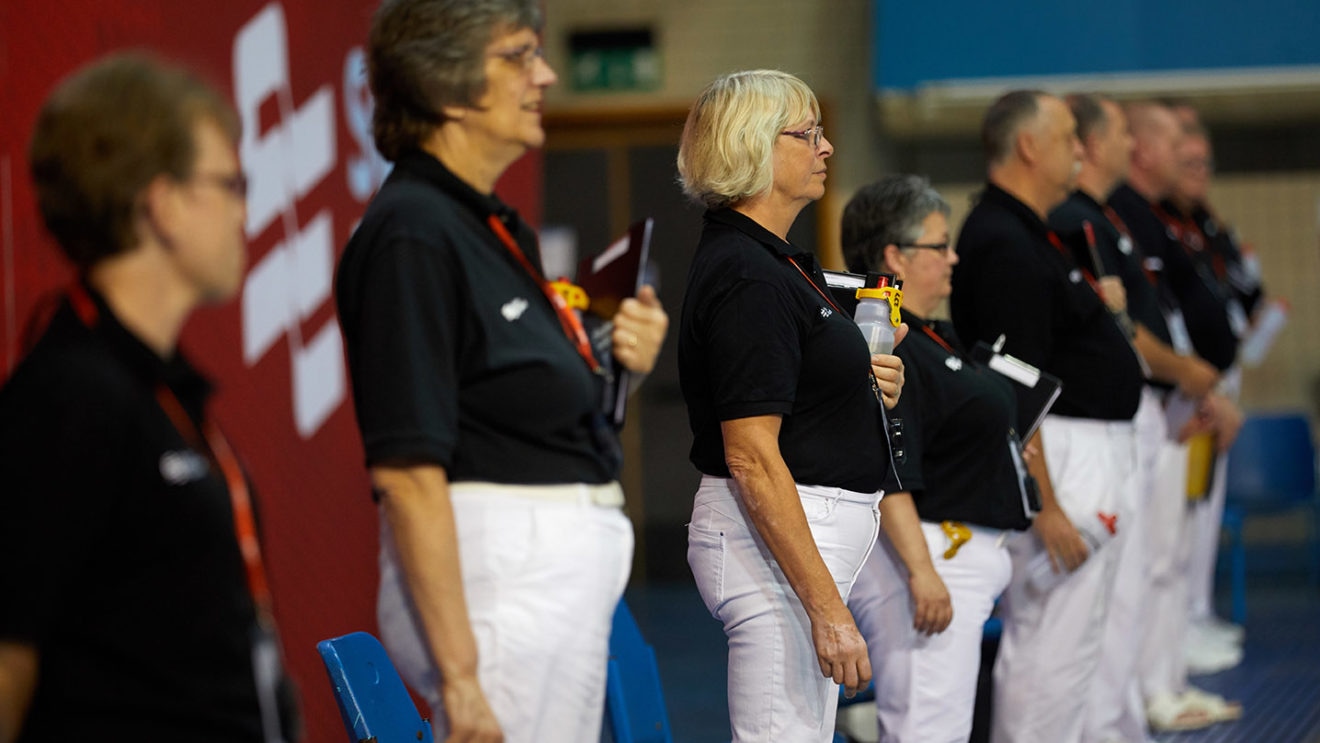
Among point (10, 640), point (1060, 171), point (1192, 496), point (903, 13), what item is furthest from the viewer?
point (903, 13)

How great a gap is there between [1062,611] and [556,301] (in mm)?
2149

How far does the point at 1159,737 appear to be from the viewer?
15.5 ft

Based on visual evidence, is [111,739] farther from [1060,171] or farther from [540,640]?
[1060,171]

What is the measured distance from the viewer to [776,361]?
237 centimetres

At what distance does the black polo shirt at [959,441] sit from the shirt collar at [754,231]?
2.06ft

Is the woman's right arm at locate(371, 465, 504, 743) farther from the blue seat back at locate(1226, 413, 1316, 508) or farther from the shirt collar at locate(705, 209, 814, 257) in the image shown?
the blue seat back at locate(1226, 413, 1316, 508)

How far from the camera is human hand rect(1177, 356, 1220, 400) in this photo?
4.77m

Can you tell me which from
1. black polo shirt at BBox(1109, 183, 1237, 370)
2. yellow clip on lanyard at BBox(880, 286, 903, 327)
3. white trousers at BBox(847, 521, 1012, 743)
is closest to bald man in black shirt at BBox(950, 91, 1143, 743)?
white trousers at BBox(847, 521, 1012, 743)

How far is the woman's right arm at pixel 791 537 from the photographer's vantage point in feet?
7.76

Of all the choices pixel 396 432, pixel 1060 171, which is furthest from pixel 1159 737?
pixel 396 432

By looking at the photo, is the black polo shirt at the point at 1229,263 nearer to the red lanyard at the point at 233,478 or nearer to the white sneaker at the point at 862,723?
the white sneaker at the point at 862,723

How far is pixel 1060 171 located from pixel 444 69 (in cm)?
229

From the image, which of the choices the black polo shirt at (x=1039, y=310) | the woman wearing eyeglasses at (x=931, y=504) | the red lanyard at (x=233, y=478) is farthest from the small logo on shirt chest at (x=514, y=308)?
the black polo shirt at (x=1039, y=310)

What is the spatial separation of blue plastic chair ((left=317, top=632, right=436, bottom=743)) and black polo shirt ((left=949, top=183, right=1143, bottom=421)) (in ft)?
5.90
